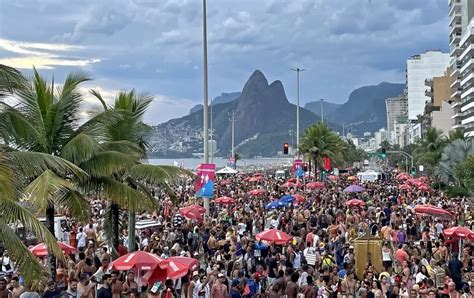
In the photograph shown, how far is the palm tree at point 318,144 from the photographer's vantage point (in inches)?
2462

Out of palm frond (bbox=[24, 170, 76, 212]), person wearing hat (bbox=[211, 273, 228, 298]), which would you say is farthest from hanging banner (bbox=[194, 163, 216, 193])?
palm frond (bbox=[24, 170, 76, 212])

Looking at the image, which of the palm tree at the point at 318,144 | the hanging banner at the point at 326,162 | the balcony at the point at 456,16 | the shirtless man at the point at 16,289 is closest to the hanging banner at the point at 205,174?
the shirtless man at the point at 16,289

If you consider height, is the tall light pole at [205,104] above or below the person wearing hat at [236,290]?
above

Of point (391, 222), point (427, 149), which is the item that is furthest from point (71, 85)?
point (427, 149)

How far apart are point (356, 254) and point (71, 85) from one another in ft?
27.3

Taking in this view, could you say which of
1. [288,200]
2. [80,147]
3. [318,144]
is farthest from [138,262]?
[318,144]

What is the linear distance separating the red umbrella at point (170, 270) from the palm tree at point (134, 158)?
2722 millimetres

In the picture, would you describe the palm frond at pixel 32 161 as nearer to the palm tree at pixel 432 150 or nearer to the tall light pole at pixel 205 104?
the tall light pole at pixel 205 104

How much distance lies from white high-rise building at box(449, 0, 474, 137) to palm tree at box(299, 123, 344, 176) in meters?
21.8

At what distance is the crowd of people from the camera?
45.2 ft

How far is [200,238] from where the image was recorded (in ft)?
76.4

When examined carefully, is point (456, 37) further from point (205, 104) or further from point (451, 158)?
point (205, 104)

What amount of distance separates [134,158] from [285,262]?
179 inches

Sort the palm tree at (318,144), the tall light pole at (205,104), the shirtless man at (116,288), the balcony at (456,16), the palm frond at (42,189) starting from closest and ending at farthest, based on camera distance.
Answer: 1. the palm frond at (42,189)
2. the shirtless man at (116,288)
3. the tall light pole at (205,104)
4. the palm tree at (318,144)
5. the balcony at (456,16)
